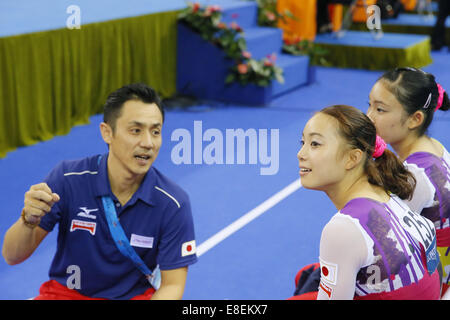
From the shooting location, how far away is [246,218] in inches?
175

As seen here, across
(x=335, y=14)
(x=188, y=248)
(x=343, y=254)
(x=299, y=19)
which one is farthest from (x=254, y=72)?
(x=343, y=254)

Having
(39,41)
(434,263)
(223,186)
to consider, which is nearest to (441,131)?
(223,186)

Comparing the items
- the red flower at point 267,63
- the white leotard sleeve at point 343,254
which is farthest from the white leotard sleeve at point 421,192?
the red flower at point 267,63

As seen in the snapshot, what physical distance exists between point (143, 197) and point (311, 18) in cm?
799

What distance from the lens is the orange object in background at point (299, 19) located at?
9609 mm

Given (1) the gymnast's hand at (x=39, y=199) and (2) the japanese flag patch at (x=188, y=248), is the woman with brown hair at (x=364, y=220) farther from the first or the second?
(1) the gymnast's hand at (x=39, y=199)

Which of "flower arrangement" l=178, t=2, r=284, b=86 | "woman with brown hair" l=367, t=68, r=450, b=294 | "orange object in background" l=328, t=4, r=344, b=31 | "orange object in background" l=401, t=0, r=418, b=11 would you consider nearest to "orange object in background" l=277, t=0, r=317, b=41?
"orange object in background" l=328, t=4, r=344, b=31

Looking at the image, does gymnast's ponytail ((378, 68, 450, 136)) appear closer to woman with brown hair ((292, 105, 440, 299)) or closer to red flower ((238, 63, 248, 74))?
woman with brown hair ((292, 105, 440, 299))

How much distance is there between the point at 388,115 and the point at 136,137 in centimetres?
102

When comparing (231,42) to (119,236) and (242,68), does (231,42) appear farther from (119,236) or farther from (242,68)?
(119,236)

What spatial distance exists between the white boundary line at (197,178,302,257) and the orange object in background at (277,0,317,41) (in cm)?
503

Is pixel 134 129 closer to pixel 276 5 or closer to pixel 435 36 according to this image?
pixel 276 5

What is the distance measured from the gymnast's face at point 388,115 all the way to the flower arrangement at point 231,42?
4.79 m

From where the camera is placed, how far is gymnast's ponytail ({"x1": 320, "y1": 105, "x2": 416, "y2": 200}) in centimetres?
201
